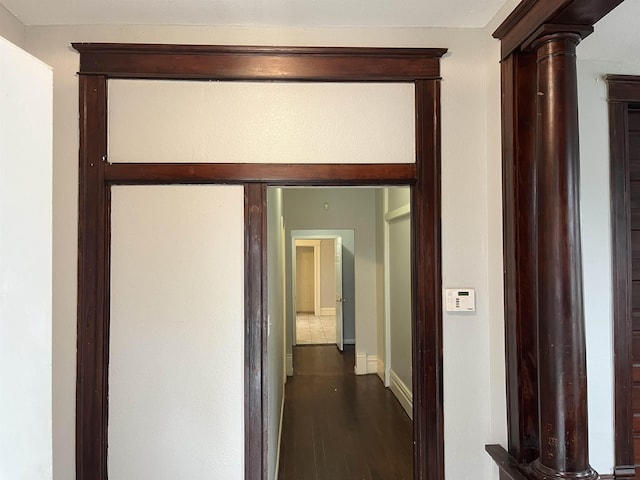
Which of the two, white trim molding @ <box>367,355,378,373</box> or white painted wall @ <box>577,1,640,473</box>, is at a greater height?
white painted wall @ <box>577,1,640,473</box>

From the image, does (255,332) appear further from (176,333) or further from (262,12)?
(262,12)

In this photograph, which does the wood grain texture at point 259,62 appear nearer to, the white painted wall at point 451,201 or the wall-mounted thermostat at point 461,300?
the white painted wall at point 451,201

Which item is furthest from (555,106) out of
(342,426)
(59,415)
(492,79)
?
(342,426)

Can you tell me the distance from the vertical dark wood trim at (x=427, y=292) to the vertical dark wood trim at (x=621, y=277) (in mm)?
924

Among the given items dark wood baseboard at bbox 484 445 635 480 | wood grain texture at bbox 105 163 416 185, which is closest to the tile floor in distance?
dark wood baseboard at bbox 484 445 635 480

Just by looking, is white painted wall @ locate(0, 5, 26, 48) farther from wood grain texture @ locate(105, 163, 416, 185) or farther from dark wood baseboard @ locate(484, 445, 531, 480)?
dark wood baseboard @ locate(484, 445, 531, 480)

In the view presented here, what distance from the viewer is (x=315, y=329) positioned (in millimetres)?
8648

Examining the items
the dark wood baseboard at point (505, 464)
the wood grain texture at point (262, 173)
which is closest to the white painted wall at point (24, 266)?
the wood grain texture at point (262, 173)

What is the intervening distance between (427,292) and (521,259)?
17.5 inches

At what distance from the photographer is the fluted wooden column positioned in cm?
140

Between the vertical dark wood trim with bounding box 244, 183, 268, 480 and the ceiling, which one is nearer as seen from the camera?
the ceiling

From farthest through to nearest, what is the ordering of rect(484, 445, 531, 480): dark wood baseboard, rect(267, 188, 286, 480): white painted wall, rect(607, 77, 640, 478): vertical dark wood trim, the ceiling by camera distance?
rect(267, 188, 286, 480): white painted wall
rect(607, 77, 640, 478): vertical dark wood trim
the ceiling
rect(484, 445, 531, 480): dark wood baseboard

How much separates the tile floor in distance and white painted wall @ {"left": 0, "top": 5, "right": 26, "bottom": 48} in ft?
20.6

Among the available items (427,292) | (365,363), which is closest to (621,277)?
(427,292)
